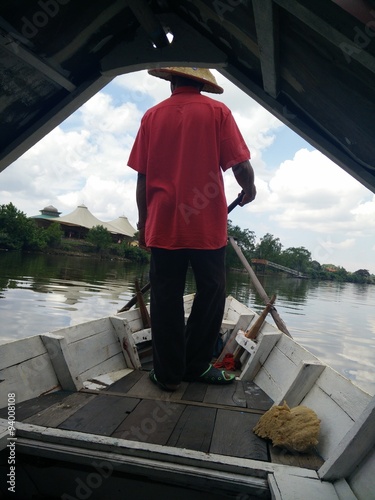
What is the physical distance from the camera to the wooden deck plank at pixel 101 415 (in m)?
1.63

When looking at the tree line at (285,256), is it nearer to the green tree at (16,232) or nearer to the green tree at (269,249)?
the green tree at (269,249)

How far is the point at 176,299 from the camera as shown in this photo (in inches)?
84.9

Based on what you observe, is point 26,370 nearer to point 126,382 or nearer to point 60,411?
point 60,411

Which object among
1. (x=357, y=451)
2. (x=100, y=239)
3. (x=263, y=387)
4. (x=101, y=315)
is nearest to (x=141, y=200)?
(x=263, y=387)

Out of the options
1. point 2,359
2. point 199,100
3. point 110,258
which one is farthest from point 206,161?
point 110,258

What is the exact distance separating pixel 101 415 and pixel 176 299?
0.72 meters

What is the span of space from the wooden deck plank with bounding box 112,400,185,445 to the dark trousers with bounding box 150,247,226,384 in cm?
25

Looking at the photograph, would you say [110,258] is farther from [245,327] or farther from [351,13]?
[351,13]

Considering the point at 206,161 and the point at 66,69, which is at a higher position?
the point at 66,69

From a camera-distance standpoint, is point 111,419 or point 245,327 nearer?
point 111,419

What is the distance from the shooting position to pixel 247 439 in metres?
1.66

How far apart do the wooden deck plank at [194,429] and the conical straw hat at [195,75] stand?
189cm

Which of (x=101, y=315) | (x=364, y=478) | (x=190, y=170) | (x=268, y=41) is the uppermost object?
(x=268, y=41)

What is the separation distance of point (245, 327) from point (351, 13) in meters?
3.46
